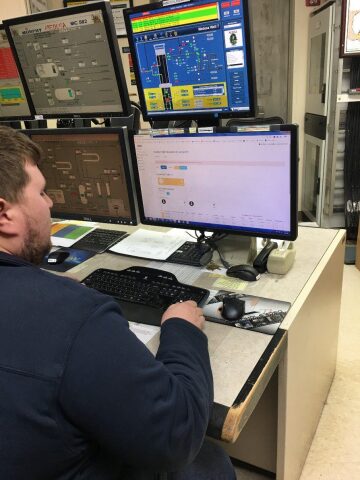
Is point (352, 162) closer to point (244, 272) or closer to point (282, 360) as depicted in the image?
point (244, 272)

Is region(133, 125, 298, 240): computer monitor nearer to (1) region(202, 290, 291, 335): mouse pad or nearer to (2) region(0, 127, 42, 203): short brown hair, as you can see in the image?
(1) region(202, 290, 291, 335): mouse pad

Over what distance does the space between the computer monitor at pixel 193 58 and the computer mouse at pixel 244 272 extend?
502mm

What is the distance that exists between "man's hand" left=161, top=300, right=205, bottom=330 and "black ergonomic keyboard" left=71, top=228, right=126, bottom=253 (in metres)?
0.66

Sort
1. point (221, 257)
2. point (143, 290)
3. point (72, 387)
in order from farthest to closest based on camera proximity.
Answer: point (221, 257), point (143, 290), point (72, 387)

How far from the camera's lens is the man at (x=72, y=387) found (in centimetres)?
60

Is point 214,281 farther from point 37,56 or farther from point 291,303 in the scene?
point 37,56

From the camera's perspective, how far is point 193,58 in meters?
1.36

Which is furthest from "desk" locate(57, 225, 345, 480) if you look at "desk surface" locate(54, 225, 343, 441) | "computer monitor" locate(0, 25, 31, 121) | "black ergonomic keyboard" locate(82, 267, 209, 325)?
"computer monitor" locate(0, 25, 31, 121)

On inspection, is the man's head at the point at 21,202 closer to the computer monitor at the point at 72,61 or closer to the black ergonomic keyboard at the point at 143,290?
the black ergonomic keyboard at the point at 143,290

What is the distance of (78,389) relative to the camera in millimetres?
608

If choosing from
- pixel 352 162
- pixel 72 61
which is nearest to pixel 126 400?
pixel 72 61

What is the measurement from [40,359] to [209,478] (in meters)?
0.67

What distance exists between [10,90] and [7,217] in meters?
1.29

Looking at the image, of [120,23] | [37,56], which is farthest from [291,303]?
[120,23]
